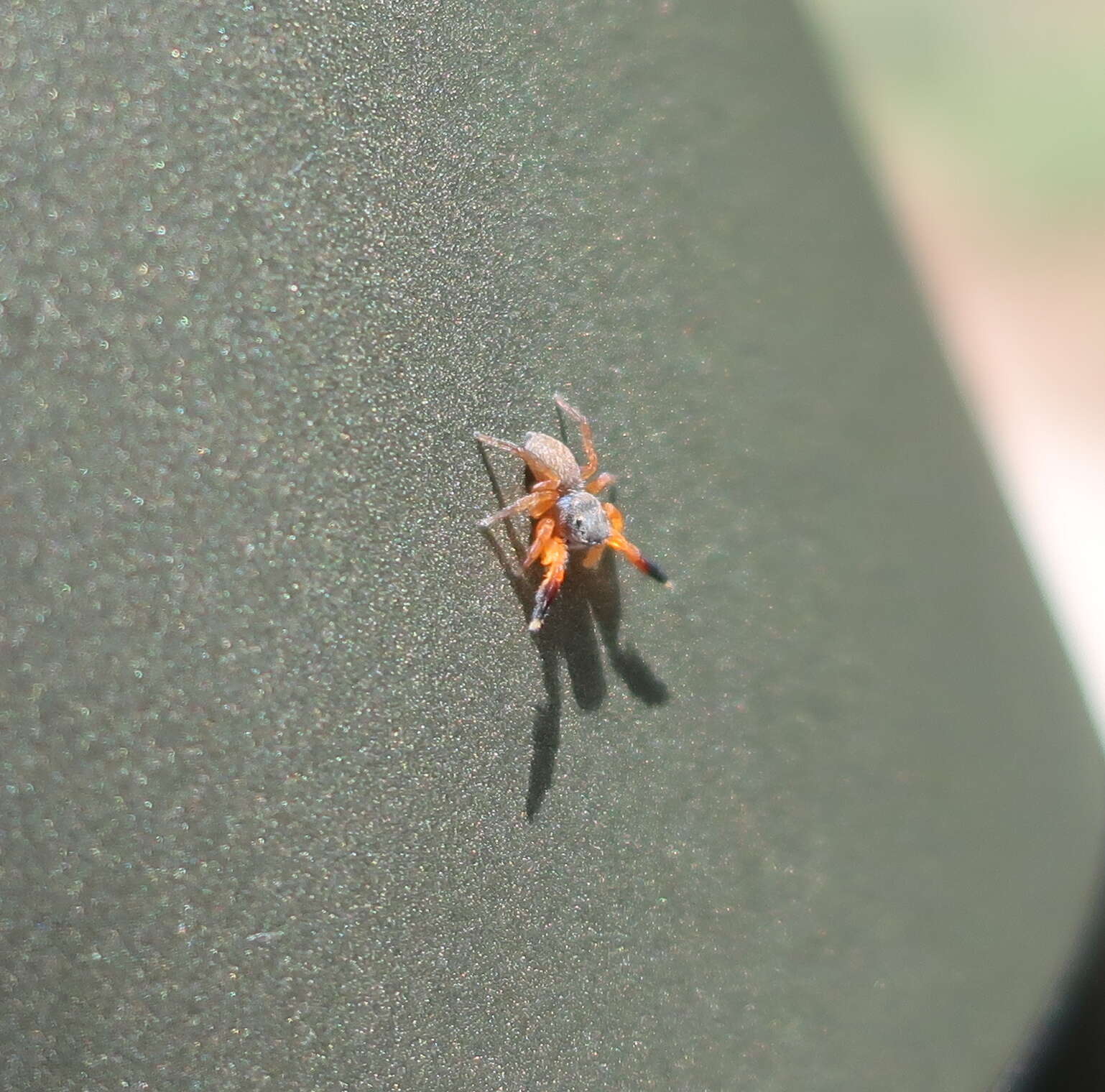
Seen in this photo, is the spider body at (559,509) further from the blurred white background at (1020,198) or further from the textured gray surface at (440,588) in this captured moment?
the blurred white background at (1020,198)

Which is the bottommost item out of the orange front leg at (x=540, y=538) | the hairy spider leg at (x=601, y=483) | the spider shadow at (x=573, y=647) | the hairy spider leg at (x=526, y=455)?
the spider shadow at (x=573, y=647)

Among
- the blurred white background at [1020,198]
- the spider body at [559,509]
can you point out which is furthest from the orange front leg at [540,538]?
the blurred white background at [1020,198]

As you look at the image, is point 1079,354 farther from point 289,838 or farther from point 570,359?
point 289,838

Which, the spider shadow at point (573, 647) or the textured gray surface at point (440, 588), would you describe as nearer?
the textured gray surface at point (440, 588)

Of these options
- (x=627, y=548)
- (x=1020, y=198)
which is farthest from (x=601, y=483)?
(x=1020, y=198)

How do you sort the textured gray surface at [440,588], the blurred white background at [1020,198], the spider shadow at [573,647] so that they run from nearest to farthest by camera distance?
A: the textured gray surface at [440,588] < the spider shadow at [573,647] < the blurred white background at [1020,198]

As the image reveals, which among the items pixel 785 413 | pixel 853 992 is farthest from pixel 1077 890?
pixel 785 413

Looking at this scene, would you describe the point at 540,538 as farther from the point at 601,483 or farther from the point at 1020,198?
the point at 1020,198

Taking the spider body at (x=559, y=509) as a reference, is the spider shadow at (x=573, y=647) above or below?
below
